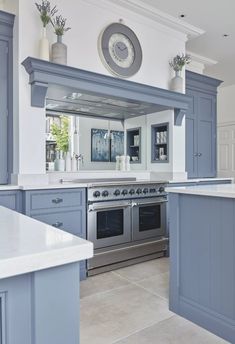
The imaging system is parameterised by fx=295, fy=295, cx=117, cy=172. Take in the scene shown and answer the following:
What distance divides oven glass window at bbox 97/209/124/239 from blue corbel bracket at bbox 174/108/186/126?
1.56m

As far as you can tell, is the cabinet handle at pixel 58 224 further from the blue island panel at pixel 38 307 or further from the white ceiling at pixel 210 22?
the white ceiling at pixel 210 22

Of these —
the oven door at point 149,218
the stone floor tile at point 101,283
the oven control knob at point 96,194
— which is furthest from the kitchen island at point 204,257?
the oven door at point 149,218

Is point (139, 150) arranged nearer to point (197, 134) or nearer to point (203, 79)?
point (197, 134)

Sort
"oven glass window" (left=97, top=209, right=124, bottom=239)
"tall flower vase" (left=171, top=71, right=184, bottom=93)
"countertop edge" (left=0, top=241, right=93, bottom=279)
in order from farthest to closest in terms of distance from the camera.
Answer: "tall flower vase" (left=171, top=71, right=184, bottom=93) → "oven glass window" (left=97, top=209, right=124, bottom=239) → "countertop edge" (left=0, top=241, right=93, bottom=279)

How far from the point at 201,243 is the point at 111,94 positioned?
75.9 inches

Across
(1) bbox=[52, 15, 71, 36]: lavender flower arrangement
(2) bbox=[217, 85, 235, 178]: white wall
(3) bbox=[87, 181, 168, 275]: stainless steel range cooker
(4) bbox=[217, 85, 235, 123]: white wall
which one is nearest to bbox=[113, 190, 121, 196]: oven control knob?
(3) bbox=[87, 181, 168, 275]: stainless steel range cooker

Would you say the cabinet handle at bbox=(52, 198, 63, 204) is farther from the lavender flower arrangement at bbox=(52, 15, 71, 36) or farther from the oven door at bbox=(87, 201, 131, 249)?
the lavender flower arrangement at bbox=(52, 15, 71, 36)

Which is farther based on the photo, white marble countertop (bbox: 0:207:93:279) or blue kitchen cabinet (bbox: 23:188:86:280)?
blue kitchen cabinet (bbox: 23:188:86:280)

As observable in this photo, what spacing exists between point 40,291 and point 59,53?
2.65m

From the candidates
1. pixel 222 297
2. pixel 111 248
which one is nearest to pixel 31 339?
pixel 222 297

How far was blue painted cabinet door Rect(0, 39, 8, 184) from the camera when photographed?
294cm

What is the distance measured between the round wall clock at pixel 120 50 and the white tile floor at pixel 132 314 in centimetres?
231

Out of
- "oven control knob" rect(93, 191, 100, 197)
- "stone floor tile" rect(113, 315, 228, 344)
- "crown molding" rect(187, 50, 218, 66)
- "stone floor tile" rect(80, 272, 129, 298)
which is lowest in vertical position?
"stone floor tile" rect(113, 315, 228, 344)

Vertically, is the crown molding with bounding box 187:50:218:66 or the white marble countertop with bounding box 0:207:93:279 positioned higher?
the crown molding with bounding box 187:50:218:66
